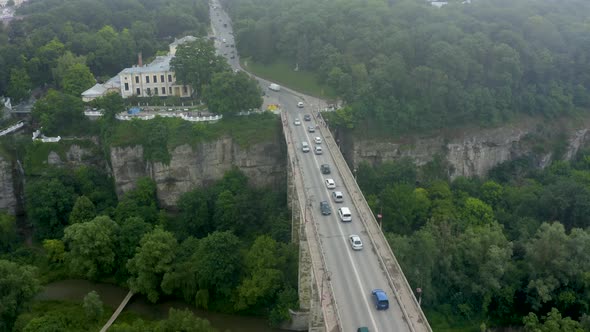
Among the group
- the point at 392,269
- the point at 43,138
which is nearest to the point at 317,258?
the point at 392,269

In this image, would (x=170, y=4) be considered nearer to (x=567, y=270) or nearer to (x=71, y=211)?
(x=71, y=211)

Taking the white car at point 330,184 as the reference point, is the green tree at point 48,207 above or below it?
below

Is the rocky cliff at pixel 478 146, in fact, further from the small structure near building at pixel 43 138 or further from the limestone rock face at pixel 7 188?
the limestone rock face at pixel 7 188

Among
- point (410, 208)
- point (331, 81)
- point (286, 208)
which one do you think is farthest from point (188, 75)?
point (410, 208)

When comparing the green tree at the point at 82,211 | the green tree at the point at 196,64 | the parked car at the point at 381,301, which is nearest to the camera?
the parked car at the point at 381,301

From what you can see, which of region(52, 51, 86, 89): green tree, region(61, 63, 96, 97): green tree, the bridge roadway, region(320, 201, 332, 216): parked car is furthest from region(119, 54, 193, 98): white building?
region(320, 201, 332, 216): parked car

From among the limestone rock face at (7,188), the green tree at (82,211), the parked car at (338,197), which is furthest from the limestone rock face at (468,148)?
the limestone rock face at (7,188)

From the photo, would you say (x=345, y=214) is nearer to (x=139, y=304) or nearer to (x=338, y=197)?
(x=338, y=197)
